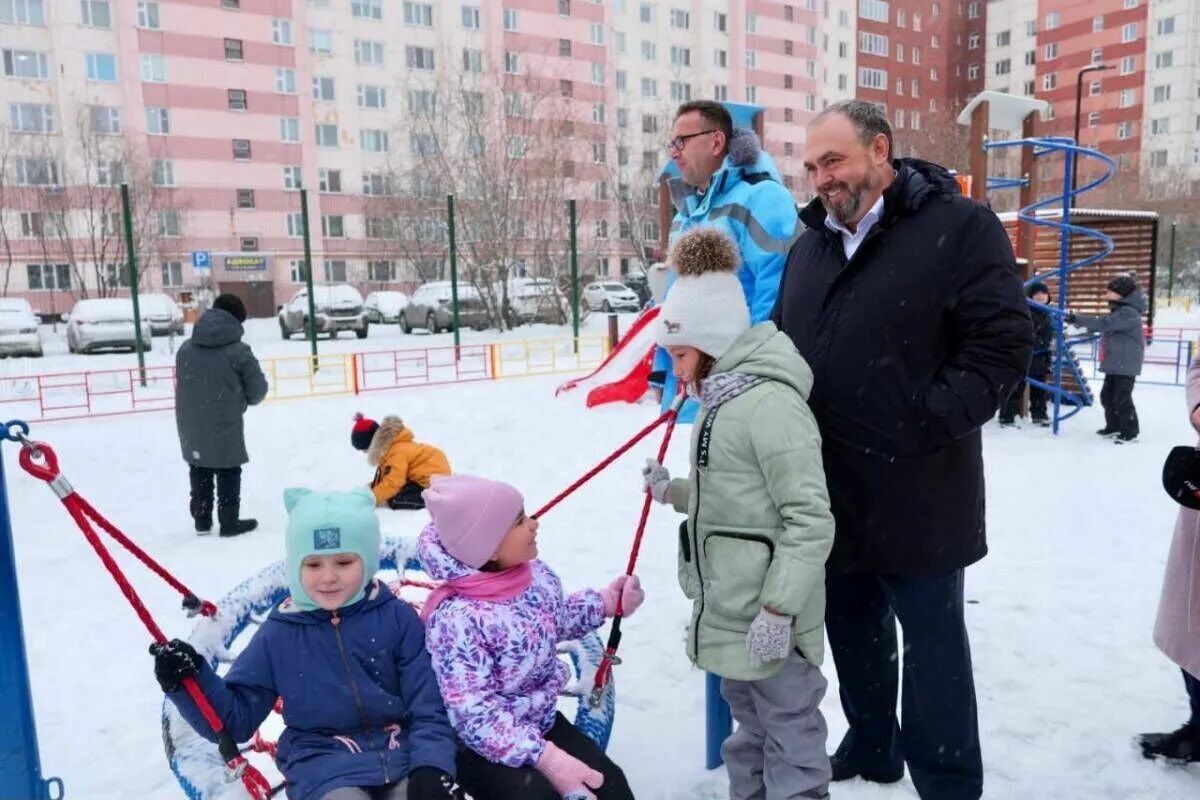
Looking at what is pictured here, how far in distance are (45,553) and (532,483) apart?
3.74m

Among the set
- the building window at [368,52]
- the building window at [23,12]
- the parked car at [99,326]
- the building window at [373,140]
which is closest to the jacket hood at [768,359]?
the parked car at [99,326]

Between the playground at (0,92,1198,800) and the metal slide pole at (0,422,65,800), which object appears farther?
the playground at (0,92,1198,800)

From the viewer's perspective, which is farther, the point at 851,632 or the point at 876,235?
the point at 851,632

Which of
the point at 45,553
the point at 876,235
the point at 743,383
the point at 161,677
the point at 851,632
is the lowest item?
the point at 45,553

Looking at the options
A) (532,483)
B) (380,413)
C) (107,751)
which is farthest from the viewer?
(380,413)

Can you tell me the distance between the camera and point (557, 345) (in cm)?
2109

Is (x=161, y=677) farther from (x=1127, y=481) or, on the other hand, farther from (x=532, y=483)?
(x=1127, y=481)

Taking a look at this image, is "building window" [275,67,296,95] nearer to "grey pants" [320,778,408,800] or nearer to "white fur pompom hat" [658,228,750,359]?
"white fur pompom hat" [658,228,750,359]

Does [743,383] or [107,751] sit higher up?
[743,383]

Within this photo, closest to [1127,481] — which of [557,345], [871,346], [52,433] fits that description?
[871,346]

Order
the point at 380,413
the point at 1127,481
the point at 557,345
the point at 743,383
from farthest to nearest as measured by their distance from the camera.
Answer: the point at 557,345
the point at 380,413
the point at 1127,481
the point at 743,383

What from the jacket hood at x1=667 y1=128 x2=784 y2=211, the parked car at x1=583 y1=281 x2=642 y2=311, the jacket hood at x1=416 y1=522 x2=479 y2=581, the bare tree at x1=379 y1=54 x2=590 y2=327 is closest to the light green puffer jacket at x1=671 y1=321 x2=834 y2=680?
the jacket hood at x1=416 y1=522 x2=479 y2=581

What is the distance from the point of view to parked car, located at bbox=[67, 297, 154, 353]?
20.2 meters

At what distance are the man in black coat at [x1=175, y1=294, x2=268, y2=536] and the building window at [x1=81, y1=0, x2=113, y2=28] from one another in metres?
35.0
